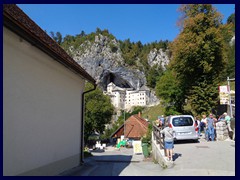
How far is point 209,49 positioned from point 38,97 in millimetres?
25562

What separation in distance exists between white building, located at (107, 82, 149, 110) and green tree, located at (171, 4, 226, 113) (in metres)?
94.9

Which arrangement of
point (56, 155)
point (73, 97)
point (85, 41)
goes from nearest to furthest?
point (56, 155) < point (73, 97) < point (85, 41)

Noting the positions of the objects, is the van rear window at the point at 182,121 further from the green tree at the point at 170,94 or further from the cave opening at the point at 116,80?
the cave opening at the point at 116,80

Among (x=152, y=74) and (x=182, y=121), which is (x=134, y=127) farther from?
(x=152, y=74)

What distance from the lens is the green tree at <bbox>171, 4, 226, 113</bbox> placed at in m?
29.9

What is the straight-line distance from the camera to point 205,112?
29.9 metres

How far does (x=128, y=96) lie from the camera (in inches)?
5217

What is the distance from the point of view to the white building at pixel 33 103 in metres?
6.01

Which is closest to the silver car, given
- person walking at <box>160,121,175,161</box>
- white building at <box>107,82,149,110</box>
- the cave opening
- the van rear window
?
the van rear window

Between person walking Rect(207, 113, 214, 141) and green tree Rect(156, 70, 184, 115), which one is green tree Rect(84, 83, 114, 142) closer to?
green tree Rect(156, 70, 184, 115)

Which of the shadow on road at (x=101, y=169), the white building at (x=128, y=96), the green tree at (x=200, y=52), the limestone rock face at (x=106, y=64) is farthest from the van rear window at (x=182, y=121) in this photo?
the white building at (x=128, y=96)

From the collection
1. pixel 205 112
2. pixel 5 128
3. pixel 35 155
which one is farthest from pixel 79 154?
pixel 205 112

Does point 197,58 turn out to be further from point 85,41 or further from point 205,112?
point 85,41

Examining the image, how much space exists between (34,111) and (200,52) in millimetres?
25633
